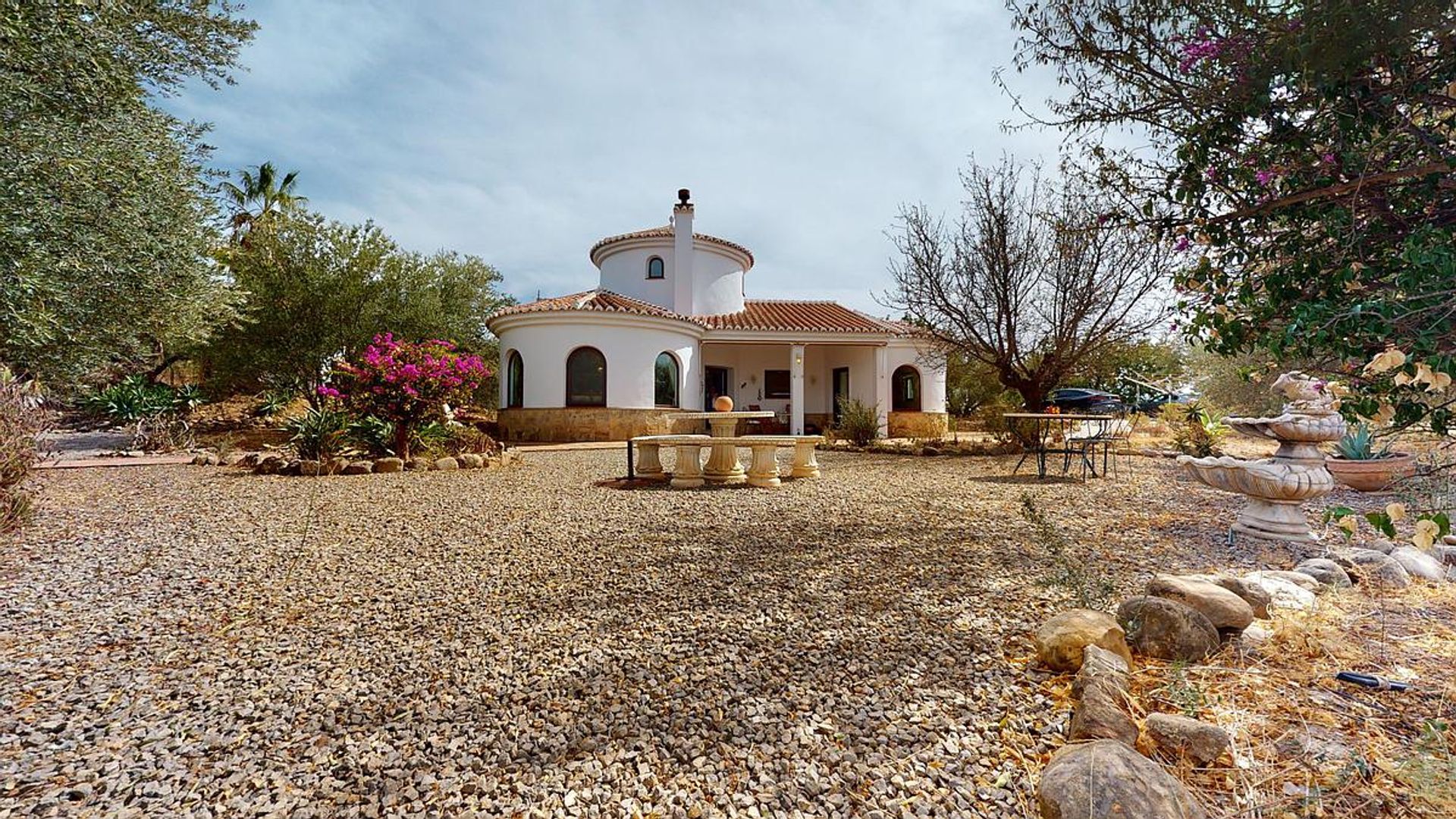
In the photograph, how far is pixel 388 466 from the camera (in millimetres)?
9742

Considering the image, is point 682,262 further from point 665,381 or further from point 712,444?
point 712,444

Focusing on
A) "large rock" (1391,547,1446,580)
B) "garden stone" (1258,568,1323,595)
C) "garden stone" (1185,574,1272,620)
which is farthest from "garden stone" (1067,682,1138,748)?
"large rock" (1391,547,1446,580)

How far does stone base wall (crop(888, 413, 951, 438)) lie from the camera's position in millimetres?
19031

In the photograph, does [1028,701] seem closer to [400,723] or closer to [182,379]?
[400,723]

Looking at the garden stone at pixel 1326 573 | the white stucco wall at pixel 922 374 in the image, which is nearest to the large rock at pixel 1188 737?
the garden stone at pixel 1326 573

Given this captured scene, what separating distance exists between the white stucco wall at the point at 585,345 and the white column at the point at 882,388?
6937mm

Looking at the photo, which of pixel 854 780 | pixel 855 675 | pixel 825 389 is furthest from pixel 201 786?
pixel 825 389

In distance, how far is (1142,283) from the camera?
1213 cm

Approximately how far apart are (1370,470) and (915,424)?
11633 millimetres

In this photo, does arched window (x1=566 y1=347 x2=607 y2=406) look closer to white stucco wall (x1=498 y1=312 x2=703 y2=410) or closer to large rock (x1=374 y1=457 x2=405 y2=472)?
white stucco wall (x1=498 y1=312 x2=703 y2=410)

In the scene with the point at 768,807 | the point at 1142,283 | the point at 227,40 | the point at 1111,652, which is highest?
the point at 227,40

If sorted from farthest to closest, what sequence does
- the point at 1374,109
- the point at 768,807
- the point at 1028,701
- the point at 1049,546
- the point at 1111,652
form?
the point at 1049,546 → the point at 1111,652 → the point at 1028,701 → the point at 1374,109 → the point at 768,807

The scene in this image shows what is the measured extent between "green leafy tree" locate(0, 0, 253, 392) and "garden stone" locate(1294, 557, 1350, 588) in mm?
12256

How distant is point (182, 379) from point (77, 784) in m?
25.4
